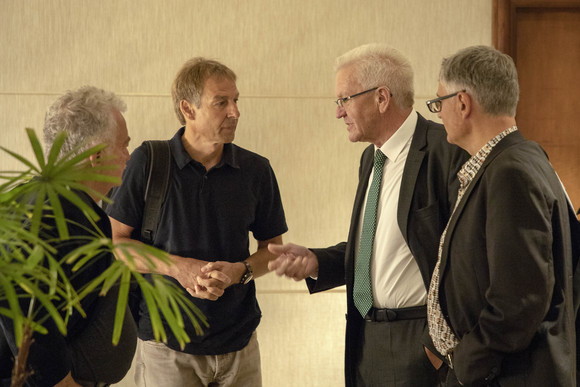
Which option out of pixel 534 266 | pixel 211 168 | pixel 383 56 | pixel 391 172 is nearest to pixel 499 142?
pixel 534 266

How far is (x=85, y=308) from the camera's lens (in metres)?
1.94

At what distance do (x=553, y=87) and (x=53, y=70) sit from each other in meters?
2.72

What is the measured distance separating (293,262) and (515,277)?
0.96m

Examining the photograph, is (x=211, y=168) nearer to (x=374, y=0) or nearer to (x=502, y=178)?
(x=502, y=178)

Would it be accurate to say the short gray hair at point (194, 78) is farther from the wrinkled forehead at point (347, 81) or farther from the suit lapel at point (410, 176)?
the suit lapel at point (410, 176)

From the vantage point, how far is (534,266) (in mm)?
1847

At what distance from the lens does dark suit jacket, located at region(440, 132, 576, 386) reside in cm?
186

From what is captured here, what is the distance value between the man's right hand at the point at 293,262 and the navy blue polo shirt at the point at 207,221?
9.8 inches

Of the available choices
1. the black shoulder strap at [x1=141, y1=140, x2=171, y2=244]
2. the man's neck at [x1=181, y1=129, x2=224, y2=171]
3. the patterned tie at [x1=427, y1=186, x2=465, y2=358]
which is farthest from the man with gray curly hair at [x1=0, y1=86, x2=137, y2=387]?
the patterned tie at [x1=427, y1=186, x2=465, y2=358]

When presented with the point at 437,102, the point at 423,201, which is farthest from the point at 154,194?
the point at 437,102

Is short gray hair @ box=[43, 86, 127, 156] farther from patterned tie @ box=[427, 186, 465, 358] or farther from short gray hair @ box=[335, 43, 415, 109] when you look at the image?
patterned tie @ box=[427, 186, 465, 358]

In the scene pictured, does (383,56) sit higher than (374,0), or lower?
lower

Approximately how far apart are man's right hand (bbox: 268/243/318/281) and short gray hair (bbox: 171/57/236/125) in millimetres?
722

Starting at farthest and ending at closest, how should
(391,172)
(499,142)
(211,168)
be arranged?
(211,168) → (391,172) → (499,142)
